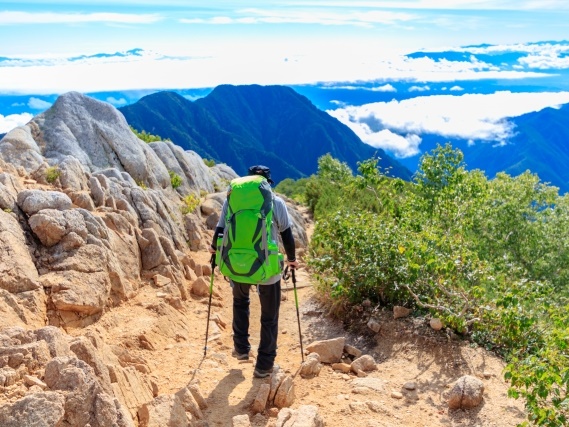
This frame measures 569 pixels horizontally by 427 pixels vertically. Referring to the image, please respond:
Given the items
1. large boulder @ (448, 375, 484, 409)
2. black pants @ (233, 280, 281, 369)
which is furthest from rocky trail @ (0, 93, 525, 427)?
black pants @ (233, 280, 281, 369)

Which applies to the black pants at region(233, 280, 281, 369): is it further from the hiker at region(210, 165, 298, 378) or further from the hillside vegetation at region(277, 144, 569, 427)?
the hillside vegetation at region(277, 144, 569, 427)

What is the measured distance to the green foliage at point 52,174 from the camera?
14094mm

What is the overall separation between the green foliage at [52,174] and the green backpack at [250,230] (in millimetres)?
7440

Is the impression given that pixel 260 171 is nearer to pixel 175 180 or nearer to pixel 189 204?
pixel 189 204

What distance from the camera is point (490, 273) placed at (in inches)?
482

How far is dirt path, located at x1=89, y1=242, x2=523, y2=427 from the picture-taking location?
812 centimetres

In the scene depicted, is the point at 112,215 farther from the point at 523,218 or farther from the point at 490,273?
the point at 523,218

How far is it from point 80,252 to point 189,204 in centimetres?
915

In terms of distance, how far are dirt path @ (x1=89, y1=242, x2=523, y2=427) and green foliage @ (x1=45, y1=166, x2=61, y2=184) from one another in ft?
→ 13.8

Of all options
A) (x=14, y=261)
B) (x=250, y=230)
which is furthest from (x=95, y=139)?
(x=250, y=230)

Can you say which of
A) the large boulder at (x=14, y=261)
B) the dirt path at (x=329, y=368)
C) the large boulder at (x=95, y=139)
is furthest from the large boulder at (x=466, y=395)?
the large boulder at (x=95, y=139)

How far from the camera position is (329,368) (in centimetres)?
977

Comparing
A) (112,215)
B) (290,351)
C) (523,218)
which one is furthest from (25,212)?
(523,218)

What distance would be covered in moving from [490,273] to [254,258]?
6.34 meters
